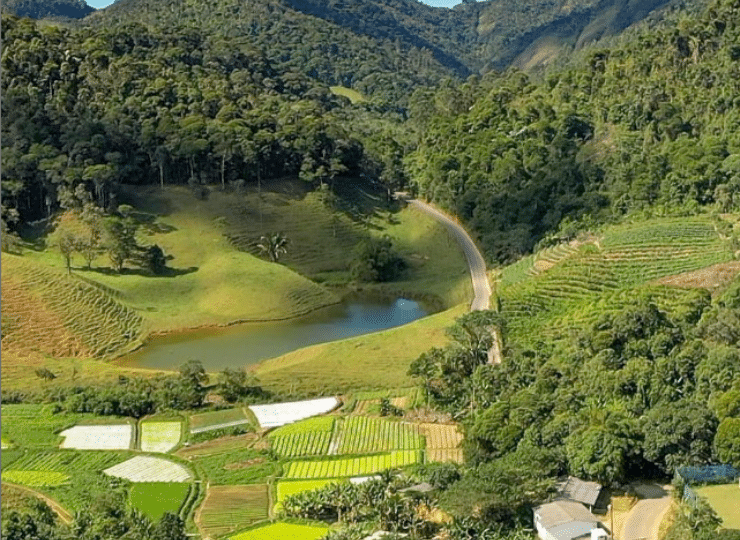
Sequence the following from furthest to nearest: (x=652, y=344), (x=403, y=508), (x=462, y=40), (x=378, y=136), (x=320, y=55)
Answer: (x=462, y=40) → (x=320, y=55) → (x=378, y=136) → (x=652, y=344) → (x=403, y=508)

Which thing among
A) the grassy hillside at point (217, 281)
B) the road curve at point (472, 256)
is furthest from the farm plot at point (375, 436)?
the road curve at point (472, 256)

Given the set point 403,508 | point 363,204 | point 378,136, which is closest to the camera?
point 403,508

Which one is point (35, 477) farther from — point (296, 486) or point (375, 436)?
point (375, 436)

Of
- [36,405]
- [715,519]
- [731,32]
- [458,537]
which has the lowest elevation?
[36,405]

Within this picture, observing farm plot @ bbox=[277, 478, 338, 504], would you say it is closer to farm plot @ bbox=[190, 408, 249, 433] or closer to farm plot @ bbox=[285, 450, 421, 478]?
farm plot @ bbox=[285, 450, 421, 478]

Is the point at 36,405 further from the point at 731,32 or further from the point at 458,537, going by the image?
the point at 731,32

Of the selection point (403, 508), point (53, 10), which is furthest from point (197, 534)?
point (53, 10)
